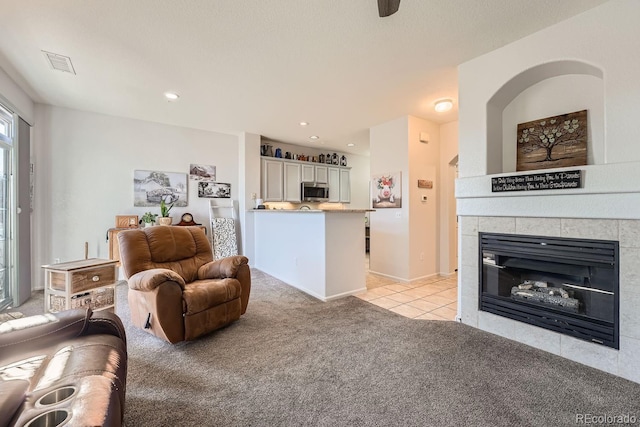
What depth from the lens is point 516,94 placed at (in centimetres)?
272

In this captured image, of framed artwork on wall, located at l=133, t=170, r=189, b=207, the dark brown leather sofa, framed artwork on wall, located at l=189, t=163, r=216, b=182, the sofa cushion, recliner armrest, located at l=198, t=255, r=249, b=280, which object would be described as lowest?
the sofa cushion

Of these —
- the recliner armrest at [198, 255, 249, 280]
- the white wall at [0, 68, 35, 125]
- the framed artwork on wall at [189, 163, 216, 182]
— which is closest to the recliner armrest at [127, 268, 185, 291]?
the recliner armrest at [198, 255, 249, 280]

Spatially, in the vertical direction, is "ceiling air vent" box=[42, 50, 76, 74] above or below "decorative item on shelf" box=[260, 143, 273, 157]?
above

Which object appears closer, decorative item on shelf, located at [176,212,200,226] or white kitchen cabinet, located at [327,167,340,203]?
decorative item on shelf, located at [176,212,200,226]

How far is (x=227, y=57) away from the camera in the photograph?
2.76 metres

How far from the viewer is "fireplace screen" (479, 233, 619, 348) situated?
204cm

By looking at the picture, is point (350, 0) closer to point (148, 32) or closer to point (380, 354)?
point (148, 32)

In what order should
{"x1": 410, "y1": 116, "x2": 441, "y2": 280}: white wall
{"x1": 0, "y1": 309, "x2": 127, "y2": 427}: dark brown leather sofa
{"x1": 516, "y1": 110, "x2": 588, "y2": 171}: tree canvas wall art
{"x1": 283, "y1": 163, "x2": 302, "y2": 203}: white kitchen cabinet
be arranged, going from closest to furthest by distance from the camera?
{"x1": 0, "y1": 309, "x2": 127, "y2": 427}: dark brown leather sofa
{"x1": 516, "y1": 110, "x2": 588, "y2": 171}: tree canvas wall art
{"x1": 410, "y1": 116, "x2": 441, "y2": 280}: white wall
{"x1": 283, "y1": 163, "x2": 302, "y2": 203}: white kitchen cabinet

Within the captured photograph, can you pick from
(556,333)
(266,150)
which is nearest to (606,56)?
(556,333)

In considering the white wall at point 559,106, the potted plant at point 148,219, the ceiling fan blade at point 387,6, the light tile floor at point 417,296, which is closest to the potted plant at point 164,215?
the potted plant at point 148,219

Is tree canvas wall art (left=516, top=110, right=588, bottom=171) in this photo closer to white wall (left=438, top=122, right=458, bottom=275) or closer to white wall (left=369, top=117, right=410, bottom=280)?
white wall (left=369, top=117, right=410, bottom=280)

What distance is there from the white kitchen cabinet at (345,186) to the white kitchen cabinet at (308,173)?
0.91 metres

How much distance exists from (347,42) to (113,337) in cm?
288

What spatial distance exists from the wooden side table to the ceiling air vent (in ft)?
7.02
